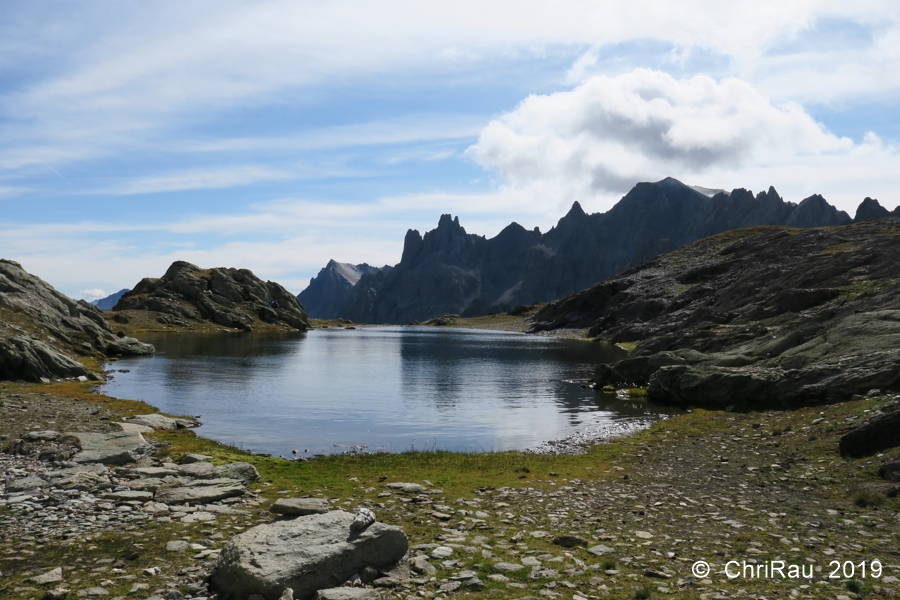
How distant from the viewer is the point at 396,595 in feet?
42.6

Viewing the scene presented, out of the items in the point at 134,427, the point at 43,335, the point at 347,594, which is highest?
the point at 43,335

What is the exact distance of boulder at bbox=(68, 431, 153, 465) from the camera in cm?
2527

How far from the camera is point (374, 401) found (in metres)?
62.2

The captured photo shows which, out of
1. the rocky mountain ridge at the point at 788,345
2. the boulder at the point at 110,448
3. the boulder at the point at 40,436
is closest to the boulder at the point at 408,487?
the boulder at the point at 110,448

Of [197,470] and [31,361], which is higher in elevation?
[31,361]

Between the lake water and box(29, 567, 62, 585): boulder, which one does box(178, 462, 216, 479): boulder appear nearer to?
box(29, 567, 62, 585): boulder

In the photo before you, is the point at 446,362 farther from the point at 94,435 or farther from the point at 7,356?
the point at 94,435

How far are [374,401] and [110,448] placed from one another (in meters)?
36.5

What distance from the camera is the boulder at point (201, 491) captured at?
19.8 meters

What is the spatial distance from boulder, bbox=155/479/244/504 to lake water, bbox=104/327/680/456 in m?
15.1

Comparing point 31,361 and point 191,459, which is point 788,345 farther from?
point 31,361

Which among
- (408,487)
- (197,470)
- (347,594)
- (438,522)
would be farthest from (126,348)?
(347,594)

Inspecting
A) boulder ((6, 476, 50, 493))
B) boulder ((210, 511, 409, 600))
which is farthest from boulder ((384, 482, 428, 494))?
boulder ((6, 476, 50, 493))

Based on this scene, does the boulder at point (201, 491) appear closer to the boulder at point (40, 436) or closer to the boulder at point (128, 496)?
the boulder at point (128, 496)
